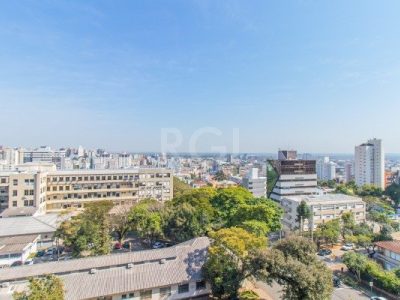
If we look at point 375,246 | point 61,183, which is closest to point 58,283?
point 375,246

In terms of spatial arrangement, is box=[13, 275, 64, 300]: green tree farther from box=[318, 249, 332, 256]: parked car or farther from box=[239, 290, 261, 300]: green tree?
box=[318, 249, 332, 256]: parked car

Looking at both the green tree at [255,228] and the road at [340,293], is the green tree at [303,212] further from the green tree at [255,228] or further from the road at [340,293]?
the road at [340,293]

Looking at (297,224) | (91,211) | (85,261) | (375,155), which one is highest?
(375,155)

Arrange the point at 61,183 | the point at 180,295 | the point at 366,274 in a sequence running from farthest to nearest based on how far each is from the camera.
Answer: the point at 61,183, the point at 366,274, the point at 180,295

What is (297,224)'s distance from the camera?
136 ft

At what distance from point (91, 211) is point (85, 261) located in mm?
8650

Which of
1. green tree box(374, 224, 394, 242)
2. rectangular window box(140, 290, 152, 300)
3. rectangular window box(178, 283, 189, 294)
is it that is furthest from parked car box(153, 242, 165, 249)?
green tree box(374, 224, 394, 242)

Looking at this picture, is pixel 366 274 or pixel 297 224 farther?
pixel 297 224

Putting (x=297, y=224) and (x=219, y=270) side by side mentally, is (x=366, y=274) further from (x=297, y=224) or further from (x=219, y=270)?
(x=297, y=224)

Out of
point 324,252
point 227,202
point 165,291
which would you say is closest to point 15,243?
point 165,291

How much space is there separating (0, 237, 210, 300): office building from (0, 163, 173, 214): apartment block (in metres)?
27.9

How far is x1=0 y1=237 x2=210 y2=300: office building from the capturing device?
17603 millimetres

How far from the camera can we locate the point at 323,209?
41531 millimetres

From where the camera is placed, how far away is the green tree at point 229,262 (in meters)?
18.6
